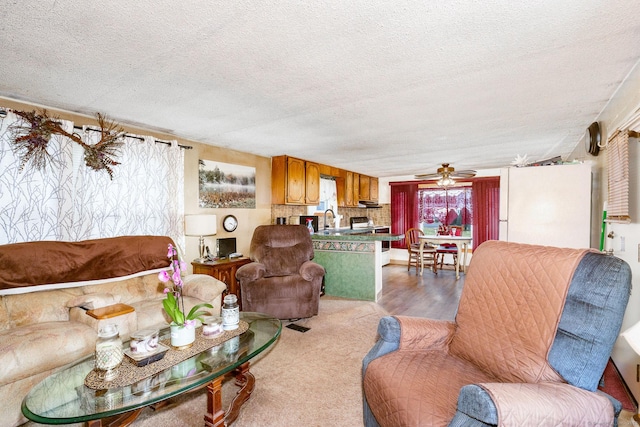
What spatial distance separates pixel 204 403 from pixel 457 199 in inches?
271

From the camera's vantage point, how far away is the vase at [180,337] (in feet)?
5.86

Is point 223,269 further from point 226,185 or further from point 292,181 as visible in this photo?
point 292,181

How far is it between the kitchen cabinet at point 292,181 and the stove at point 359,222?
5.80 feet

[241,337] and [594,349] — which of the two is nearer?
[594,349]

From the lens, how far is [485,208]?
22.1ft

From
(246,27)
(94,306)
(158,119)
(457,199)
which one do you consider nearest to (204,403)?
(94,306)

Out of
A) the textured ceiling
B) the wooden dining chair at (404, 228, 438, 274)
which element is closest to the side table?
the textured ceiling

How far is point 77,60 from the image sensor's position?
189cm

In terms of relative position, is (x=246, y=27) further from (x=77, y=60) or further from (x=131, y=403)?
(x=131, y=403)

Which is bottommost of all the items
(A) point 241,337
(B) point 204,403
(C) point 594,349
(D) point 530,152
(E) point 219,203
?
(B) point 204,403

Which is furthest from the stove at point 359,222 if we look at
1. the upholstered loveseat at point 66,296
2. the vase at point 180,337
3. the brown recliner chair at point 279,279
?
the vase at point 180,337

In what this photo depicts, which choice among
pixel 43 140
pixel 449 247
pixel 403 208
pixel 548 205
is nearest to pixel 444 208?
pixel 403 208

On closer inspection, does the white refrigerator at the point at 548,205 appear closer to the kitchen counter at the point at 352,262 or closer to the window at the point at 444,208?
the kitchen counter at the point at 352,262

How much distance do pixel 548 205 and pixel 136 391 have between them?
329 centimetres
